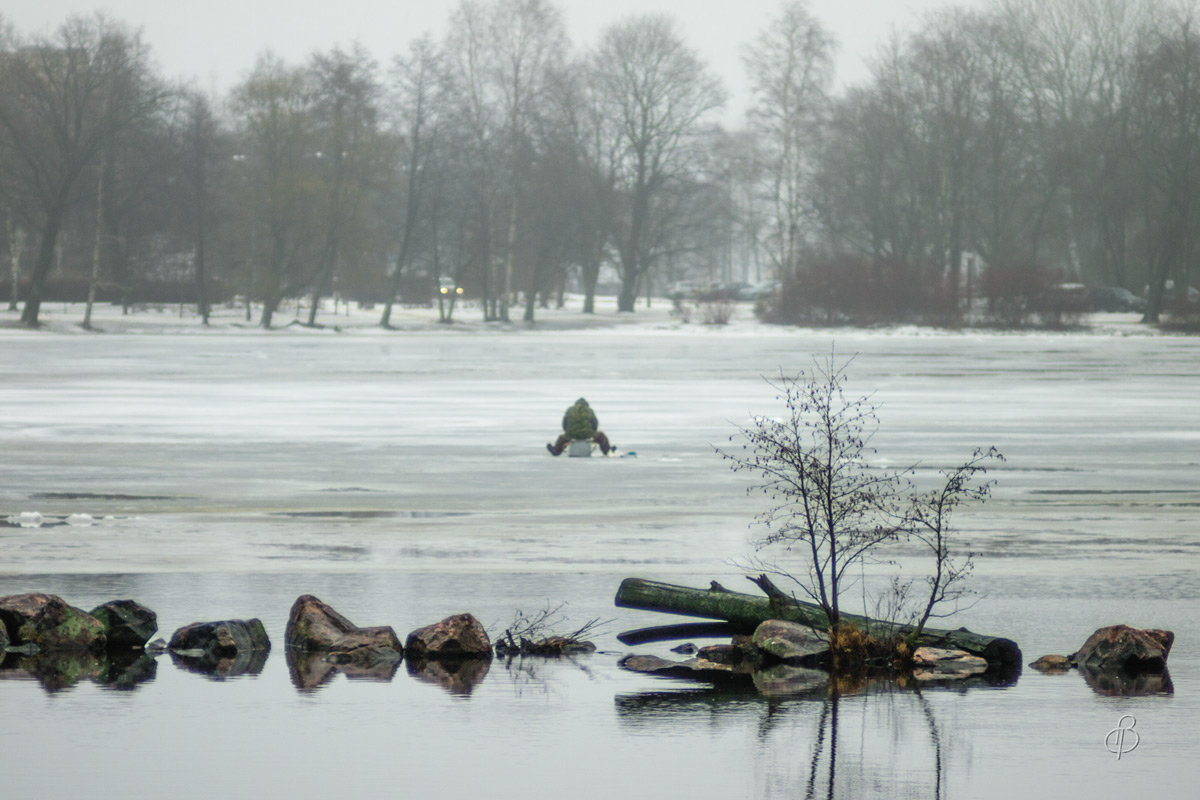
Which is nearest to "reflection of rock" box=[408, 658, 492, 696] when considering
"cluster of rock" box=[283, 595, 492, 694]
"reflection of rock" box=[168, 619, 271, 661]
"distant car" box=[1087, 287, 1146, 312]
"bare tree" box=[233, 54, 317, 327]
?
"cluster of rock" box=[283, 595, 492, 694]

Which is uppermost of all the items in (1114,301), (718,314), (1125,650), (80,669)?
(1114,301)

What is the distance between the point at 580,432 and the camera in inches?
815

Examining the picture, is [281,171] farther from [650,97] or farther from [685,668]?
[685,668]

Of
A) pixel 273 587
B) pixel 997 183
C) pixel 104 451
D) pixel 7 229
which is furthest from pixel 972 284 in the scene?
pixel 273 587

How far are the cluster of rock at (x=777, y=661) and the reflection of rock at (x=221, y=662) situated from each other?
190 cm

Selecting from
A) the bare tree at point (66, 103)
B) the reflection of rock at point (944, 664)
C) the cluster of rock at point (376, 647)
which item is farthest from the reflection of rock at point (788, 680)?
the bare tree at point (66, 103)

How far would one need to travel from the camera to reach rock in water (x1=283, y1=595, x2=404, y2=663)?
927 cm

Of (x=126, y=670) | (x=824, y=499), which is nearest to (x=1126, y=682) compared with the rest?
(x=824, y=499)

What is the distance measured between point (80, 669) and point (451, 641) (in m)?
1.89

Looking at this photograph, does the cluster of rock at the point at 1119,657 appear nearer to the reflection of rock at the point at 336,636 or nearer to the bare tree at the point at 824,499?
the bare tree at the point at 824,499

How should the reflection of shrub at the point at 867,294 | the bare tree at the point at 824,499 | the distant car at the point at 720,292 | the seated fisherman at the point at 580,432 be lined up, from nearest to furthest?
the bare tree at the point at 824,499, the seated fisherman at the point at 580,432, the reflection of shrub at the point at 867,294, the distant car at the point at 720,292

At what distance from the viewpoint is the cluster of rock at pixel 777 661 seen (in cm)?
884

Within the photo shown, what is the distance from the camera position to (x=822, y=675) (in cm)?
882

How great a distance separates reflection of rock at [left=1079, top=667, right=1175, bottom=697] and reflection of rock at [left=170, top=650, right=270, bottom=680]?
13.7ft
